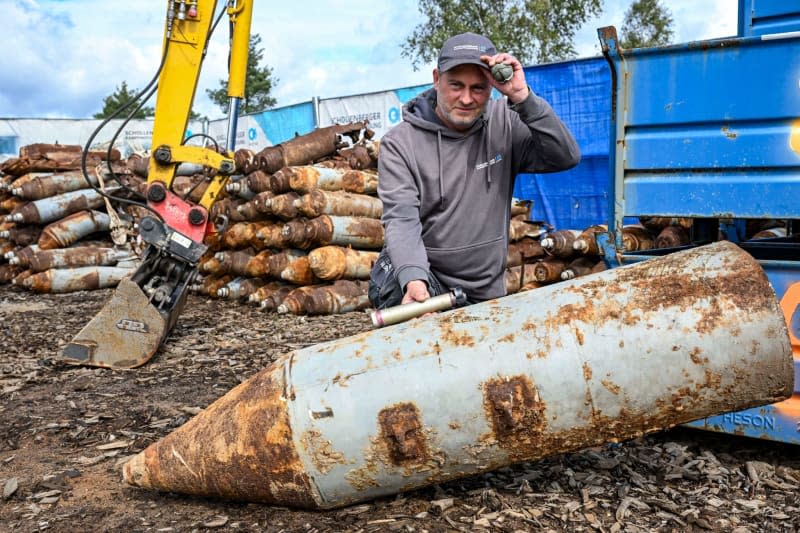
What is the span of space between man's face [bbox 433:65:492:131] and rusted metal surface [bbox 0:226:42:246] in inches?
351

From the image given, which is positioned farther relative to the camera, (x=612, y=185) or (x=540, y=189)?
(x=540, y=189)

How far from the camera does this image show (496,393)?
2.61 metres

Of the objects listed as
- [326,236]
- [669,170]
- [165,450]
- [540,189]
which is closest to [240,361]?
[326,236]

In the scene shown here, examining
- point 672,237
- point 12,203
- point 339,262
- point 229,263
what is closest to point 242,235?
point 229,263

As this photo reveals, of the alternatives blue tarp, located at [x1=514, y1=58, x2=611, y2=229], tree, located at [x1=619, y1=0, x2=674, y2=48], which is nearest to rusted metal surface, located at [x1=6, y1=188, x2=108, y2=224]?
blue tarp, located at [x1=514, y1=58, x2=611, y2=229]

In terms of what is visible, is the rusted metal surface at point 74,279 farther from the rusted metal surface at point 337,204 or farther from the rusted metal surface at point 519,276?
the rusted metal surface at point 519,276

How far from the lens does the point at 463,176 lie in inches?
129

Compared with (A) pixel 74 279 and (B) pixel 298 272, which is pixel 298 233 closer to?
(B) pixel 298 272

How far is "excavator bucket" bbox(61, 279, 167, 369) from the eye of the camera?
5844 millimetres

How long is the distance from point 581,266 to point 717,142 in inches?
149

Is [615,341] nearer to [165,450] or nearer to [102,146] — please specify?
[165,450]

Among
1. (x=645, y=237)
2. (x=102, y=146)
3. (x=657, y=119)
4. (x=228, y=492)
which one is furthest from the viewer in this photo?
(x=102, y=146)

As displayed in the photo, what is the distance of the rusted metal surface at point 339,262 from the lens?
785 cm

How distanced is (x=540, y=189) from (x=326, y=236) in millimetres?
3517
